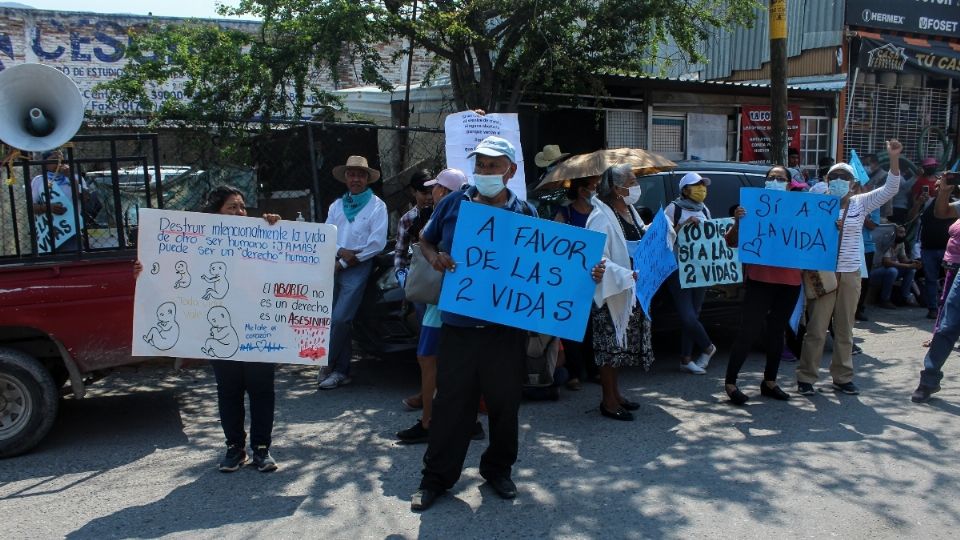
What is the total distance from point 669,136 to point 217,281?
958cm

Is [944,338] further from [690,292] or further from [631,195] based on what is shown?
[631,195]

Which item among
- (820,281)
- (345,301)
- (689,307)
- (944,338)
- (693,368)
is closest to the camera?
(944,338)

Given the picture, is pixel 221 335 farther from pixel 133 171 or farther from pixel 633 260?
pixel 133 171

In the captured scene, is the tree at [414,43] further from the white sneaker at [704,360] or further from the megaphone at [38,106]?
the white sneaker at [704,360]

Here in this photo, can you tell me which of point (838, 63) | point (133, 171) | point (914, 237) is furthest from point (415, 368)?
point (838, 63)

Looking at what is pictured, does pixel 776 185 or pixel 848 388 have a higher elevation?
pixel 776 185

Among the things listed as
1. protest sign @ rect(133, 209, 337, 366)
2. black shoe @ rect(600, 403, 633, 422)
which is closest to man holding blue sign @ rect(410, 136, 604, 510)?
protest sign @ rect(133, 209, 337, 366)

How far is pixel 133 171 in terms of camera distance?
7465 mm

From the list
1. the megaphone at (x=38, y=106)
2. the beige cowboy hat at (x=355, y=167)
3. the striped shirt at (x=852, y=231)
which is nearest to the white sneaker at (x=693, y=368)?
the striped shirt at (x=852, y=231)

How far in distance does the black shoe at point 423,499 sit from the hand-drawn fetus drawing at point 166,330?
66.5 inches

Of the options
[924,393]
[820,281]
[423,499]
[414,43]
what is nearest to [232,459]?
[423,499]

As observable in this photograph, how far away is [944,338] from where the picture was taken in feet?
20.5

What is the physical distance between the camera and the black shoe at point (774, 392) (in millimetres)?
6379

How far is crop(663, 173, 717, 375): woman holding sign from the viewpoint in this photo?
684cm
